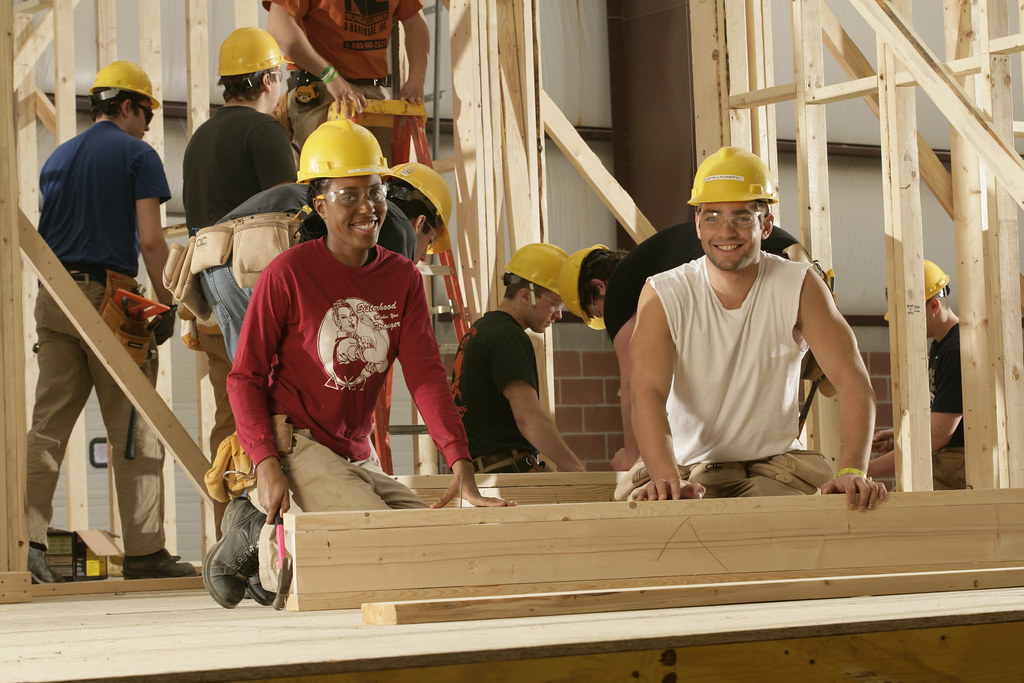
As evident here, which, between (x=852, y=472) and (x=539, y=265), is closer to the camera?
(x=852, y=472)

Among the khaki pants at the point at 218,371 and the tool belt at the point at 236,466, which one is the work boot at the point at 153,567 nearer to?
the khaki pants at the point at 218,371

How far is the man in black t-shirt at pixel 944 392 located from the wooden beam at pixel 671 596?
351 cm

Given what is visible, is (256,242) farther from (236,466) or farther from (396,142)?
(396,142)

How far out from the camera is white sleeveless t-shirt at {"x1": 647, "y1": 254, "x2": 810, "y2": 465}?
4398 mm

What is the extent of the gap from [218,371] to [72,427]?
2.12 ft

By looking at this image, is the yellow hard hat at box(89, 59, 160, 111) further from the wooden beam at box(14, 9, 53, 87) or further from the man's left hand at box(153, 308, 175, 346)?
the wooden beam at box(14, 9, 53, 87)

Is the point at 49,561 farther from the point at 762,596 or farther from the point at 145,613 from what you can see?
the point at 762,596

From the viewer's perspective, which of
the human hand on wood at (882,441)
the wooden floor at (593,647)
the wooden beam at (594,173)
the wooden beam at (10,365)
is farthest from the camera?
the human hand on wood at (882,441)

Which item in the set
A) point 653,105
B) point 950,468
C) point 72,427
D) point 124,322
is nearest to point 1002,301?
point 950,468

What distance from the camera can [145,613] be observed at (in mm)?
3854

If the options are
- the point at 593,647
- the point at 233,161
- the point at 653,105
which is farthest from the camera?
the point at 653,105

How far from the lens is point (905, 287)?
18.2 feet

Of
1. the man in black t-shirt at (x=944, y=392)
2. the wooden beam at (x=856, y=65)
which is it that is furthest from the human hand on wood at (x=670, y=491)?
the man in black t-shirt at (x=944, y=392)

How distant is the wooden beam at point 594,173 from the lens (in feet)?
22.7
